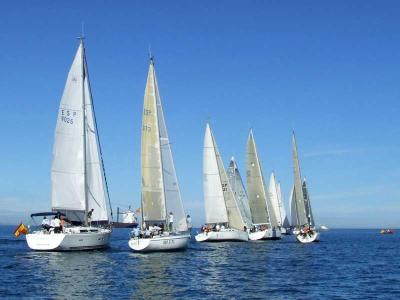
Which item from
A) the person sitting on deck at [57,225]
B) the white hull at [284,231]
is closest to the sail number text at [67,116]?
the person sitting on deck at [57,225]

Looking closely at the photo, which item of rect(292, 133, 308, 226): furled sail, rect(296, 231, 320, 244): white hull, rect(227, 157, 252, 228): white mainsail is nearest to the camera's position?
rect(296, 231, 320, 244): white hull

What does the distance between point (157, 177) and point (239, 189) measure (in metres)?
38.0

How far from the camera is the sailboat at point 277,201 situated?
12225cm

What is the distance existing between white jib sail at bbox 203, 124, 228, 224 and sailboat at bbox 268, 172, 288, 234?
138 feet

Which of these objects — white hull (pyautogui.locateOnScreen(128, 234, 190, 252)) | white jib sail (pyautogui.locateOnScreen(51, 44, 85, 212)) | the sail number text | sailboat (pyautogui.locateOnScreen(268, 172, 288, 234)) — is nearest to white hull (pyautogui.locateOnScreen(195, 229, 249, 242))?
white hull (pyautogui.locateOnScreen(128, 234, 190, 252))

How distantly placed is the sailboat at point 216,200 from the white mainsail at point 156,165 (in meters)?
19.9

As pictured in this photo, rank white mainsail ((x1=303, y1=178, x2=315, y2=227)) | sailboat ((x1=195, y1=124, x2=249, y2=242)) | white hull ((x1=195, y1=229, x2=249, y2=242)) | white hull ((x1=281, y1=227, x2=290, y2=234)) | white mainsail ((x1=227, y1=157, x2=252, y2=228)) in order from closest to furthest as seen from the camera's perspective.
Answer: white hull ((x1=195, y1=229, x2=249, y2=242)) < sailboat ((x1=195, y1=124, x2=249, y2=242)) < white mainsail ((x1=303, y1=178, x2=315, y2=227)) < white mainsail ((x1=227, y1=157, x2=252, y2=228)) < white hull ((x1=281, y1=227, x2=290, y2=234))

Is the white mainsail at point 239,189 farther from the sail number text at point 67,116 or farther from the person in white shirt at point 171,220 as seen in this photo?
the sail number text at point 67,116

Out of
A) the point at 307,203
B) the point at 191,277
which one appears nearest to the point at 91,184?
the point at 191,277

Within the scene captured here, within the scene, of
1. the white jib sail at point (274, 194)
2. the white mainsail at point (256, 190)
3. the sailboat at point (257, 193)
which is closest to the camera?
the sailboat at point (257, 193)

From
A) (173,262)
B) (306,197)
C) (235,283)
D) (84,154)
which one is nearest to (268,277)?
(235,283)

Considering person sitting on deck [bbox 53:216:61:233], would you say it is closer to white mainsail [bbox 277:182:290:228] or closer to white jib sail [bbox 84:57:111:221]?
white jib sail [bbox 84:57:111:221]

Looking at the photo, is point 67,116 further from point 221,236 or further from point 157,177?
point 221,236

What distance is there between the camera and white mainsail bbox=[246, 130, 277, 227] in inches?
3383
